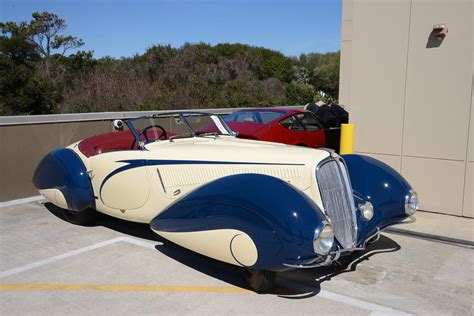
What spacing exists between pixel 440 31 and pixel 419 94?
971mm

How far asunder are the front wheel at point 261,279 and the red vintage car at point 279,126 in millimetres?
5021

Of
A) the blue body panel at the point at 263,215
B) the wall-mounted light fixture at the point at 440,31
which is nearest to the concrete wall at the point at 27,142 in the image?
the blue body panel at the point at 263,215

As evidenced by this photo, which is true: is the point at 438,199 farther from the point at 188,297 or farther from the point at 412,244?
the point at 188,297

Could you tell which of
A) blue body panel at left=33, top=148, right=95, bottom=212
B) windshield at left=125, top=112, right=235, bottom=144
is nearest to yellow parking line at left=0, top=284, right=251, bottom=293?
blue body panel at left=33, top=148, right=95, bottom=212

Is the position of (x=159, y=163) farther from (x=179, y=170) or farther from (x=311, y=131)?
(x=311, y=131)

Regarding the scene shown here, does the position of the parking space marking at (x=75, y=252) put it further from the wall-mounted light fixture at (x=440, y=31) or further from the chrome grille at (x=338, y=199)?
the wall-mounted light fixture at (x=440, y=31)

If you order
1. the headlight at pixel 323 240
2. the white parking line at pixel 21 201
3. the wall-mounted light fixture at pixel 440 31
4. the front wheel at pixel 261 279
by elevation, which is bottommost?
the white parking line at pixel 21 201

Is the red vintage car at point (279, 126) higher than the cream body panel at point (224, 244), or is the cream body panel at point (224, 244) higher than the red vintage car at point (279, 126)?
the red vintage car at point (279, 126)

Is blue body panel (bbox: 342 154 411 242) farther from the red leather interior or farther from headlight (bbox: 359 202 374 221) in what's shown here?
the red leather interior

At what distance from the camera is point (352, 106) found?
779 centimetres

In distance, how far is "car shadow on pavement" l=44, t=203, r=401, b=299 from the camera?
4.34m

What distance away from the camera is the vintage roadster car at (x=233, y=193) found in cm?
383

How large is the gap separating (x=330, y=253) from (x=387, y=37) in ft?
15.4

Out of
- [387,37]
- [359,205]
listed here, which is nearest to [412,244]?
[359,205]
